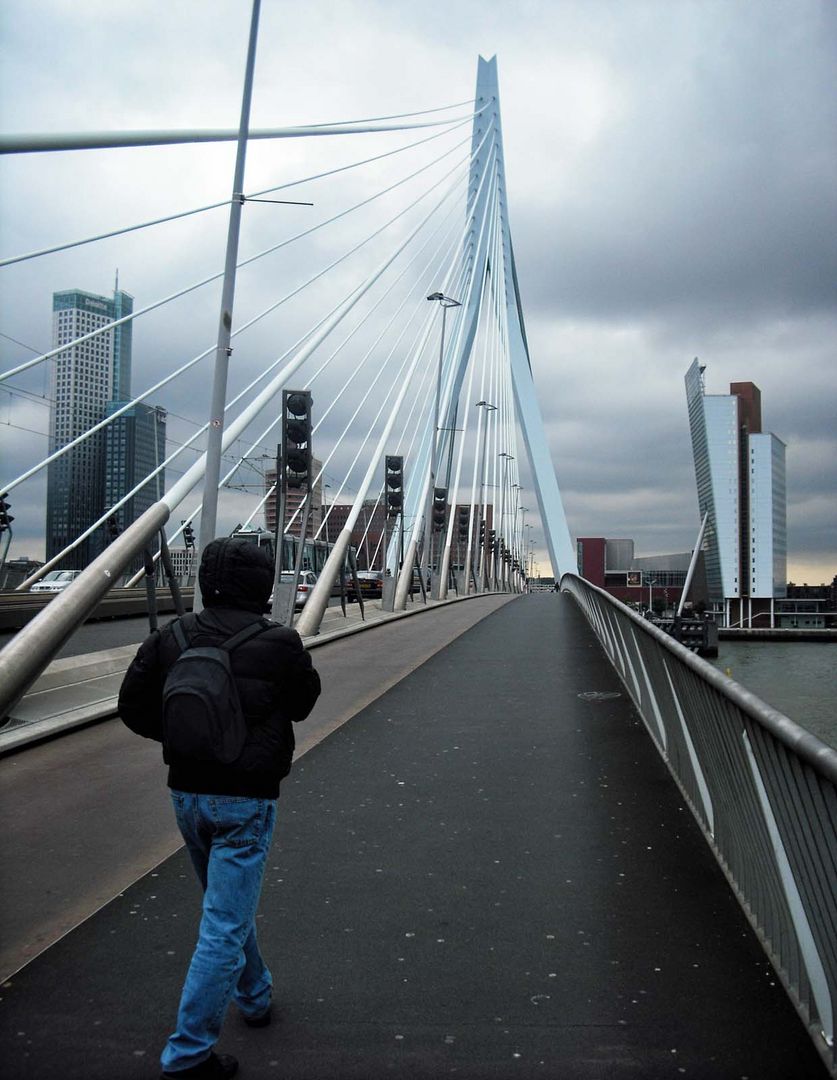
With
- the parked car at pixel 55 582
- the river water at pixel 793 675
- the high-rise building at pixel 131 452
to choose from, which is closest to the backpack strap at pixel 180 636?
the high-rise building at pixel 131 452

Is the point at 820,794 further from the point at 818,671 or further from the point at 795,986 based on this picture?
the point at 818,671

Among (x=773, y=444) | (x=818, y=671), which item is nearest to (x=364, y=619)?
(x=818, y=671)

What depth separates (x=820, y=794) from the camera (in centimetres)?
287

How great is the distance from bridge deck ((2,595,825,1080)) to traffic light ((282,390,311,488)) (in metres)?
9.45

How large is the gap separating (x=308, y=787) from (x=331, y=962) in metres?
2.75

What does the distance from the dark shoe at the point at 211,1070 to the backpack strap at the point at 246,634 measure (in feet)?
3.85

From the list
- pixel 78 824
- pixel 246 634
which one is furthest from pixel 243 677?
pixel 78 824

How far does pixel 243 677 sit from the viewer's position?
314cm

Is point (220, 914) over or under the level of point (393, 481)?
under

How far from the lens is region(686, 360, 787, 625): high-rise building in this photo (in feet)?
505

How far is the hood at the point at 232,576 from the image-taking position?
3283 mm

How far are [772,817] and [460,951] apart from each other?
4.17 ft

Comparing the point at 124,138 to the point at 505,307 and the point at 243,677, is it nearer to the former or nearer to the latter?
the point at 243,677

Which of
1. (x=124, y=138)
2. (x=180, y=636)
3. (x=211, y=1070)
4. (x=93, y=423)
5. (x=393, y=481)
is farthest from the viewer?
(x=393, y=481)
